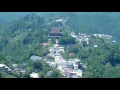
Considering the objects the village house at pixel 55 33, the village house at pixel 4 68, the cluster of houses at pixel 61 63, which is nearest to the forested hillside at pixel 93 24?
the village house at pixel 55 33

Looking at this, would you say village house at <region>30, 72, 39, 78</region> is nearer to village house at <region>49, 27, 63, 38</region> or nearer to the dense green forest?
the dense green forest

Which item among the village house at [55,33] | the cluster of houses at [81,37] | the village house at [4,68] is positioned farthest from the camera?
the cluster of houses at [81,37]

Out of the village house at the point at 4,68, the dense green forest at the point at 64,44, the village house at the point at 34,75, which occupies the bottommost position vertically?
the village house at the point at 34,75

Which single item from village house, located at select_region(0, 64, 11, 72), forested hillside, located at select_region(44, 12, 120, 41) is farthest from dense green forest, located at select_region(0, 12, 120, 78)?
village house, located at select_region(0, 64, 11, 72)

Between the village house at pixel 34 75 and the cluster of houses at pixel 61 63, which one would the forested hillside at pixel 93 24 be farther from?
the village house at pixel 34 75

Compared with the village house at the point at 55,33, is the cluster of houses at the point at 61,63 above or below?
below

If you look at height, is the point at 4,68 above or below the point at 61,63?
below

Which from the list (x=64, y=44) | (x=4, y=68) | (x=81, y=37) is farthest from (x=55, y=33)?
(x=4, y=68)

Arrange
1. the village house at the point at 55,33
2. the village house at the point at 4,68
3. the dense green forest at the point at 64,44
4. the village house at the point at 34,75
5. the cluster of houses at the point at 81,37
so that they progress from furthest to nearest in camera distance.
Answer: the cluster of houses at the point at 81,37 → the village house at the point at 55,33 → the dense green forest at the point at 64,44 → the village house at the point at 4,68 → the village house at the point at 34,75

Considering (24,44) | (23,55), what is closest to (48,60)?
(23,55)

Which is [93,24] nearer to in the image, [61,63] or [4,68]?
[61,63]
